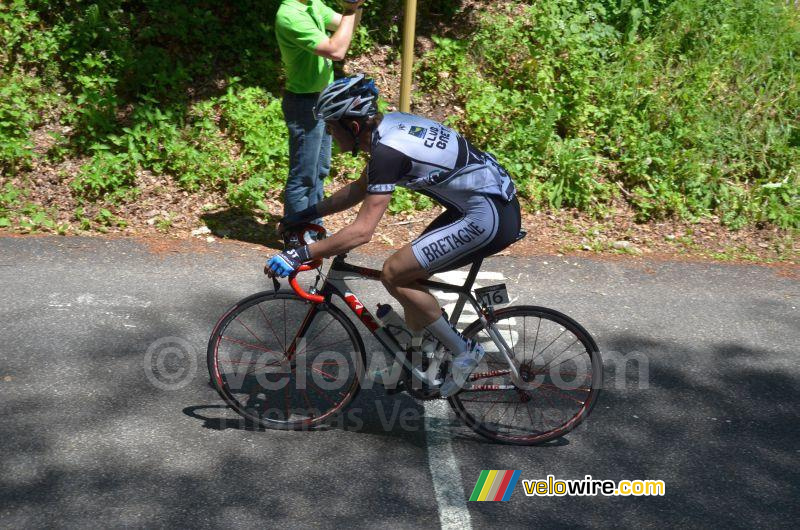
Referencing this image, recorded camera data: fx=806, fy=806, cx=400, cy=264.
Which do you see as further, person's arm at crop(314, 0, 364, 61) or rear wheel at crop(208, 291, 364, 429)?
person's arm at crop(314, 0, 364, 61)

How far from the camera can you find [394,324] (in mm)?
4641

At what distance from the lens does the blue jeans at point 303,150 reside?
274 inches

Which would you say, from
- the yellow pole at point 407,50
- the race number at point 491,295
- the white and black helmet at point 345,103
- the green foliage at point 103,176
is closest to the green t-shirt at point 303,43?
the yellow pole at point 407,50

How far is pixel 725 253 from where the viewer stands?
25.8 ft

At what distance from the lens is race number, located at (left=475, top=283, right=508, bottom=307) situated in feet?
14.9

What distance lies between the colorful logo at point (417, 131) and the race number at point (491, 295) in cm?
94

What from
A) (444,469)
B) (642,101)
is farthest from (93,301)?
(642,101)

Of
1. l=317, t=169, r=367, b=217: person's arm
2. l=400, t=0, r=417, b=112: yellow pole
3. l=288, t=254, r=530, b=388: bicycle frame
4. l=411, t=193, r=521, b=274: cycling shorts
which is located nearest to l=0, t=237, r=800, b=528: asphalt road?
l=288, t=254, r=530, b=388: bicycle frame

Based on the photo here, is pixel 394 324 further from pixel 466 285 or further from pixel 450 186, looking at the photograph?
pixel 450 186

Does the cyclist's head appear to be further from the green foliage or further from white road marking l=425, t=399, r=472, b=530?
the green foliage

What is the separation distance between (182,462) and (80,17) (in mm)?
6732

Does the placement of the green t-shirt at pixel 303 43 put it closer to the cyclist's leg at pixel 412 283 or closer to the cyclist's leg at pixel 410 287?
the cyclist's leg at pixel 412 283

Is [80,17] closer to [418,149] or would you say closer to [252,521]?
[418,149]

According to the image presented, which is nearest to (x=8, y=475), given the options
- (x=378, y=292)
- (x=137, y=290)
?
Answer: (x=137, y=290)
